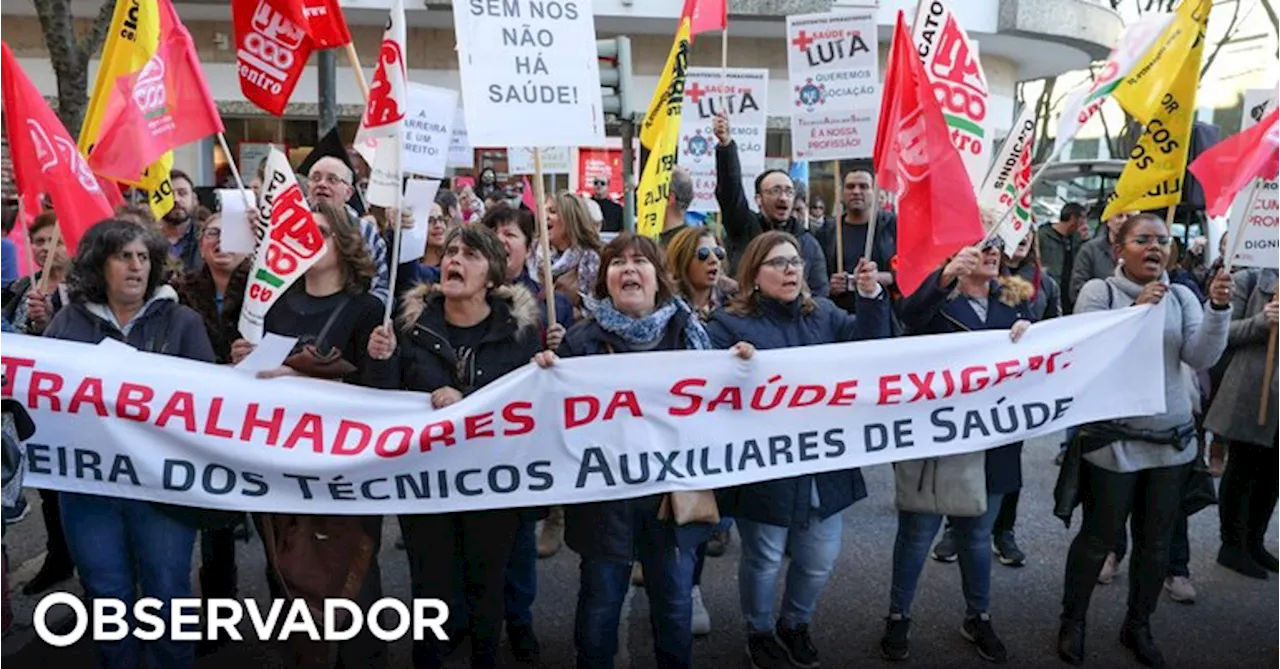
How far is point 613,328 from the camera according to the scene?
4.01 m

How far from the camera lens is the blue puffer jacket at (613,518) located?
3.91 m

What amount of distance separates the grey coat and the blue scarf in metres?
2.96

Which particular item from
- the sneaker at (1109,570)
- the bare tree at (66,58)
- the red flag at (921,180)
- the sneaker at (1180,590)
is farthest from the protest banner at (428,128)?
the bare tree at (66,58)

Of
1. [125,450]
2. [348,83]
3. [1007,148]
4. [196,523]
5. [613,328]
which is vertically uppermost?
[348,83]

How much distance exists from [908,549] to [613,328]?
5.33 feet

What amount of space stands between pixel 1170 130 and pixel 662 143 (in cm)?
230

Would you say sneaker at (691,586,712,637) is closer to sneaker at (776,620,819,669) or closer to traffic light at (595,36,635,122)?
sneaker at (776,620,819,669)

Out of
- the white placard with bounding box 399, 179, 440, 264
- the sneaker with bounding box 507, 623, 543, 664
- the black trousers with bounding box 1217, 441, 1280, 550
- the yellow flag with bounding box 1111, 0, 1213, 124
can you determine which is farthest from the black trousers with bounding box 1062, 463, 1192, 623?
the white placard with bounding box 399, 179, 440, 264

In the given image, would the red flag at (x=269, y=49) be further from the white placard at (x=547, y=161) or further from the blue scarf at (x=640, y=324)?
the white placard at (x=547, y=161)

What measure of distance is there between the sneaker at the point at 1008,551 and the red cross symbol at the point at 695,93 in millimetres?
3529

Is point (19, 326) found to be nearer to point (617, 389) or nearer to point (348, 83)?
point (617, 389)

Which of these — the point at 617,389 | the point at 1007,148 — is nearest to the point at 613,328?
the point at 617,389

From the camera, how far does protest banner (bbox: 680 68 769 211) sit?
24.4ft

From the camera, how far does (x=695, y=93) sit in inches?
297
